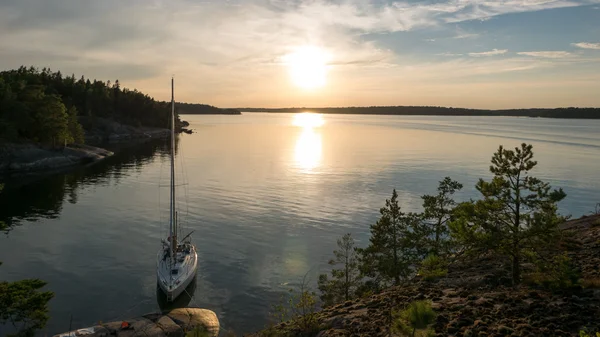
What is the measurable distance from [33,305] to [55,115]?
96179mm

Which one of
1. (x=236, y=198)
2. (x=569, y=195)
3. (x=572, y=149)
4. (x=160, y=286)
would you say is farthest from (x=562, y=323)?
(x=572, y=149)

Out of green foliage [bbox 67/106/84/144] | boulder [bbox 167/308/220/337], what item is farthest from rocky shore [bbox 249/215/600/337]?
green foliage [bbox 67/106/84/144]

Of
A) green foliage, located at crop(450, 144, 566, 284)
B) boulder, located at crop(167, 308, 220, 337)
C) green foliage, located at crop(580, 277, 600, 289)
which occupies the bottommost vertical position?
boulder, located at crop(167, 308, 220, 337)

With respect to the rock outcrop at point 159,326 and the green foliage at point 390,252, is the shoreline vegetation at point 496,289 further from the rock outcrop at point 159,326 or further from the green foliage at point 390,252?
the green foliage at point 390,252

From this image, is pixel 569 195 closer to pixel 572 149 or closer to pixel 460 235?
pixel 460 235

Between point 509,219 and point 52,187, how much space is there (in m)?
78.4

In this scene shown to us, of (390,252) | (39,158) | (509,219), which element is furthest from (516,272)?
(39,158)

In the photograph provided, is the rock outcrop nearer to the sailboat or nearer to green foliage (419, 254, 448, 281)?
the sailboat

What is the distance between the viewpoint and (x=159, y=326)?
25922mm

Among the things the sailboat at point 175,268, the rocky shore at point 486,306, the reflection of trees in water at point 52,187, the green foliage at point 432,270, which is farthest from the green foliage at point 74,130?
the green foliage at point 432,270

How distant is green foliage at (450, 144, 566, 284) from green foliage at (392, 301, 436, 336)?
494cm

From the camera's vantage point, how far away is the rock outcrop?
80.3 ft

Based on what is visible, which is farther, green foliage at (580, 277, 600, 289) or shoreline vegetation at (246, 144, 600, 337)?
green foliage at (580, 277, 600, 289)

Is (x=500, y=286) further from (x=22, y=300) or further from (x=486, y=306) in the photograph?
(x=22, y=300)
